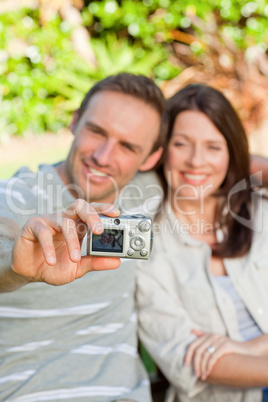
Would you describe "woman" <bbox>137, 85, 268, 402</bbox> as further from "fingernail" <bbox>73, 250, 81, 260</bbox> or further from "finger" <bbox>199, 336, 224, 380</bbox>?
"fingernail" <bbox>73, 250, 81, 260</bbox>

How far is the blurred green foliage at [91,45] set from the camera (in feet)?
24.0

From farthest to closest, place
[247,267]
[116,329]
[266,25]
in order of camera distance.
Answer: [266,25] < [247,267] < [116,329]

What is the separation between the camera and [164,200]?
2.80 meters

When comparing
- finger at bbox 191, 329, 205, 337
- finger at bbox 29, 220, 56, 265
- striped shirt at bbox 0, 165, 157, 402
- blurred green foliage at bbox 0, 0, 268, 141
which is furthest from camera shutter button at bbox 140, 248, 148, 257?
blurred green foliage at bbox 0, 0, 268, 141

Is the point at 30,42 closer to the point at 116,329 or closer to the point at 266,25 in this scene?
the point at 266,25

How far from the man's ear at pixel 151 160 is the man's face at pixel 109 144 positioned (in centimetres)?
4

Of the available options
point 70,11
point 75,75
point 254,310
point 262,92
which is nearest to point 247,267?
point 254,310

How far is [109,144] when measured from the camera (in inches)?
104

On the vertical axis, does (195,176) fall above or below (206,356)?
above

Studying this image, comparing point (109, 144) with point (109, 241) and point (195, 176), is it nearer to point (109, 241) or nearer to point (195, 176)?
point (195, 176)

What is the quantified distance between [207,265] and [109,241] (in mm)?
1177

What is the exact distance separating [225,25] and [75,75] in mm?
2696

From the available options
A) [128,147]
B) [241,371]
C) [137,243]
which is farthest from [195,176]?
[137,243]

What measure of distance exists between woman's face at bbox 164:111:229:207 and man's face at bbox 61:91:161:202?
168 mm
